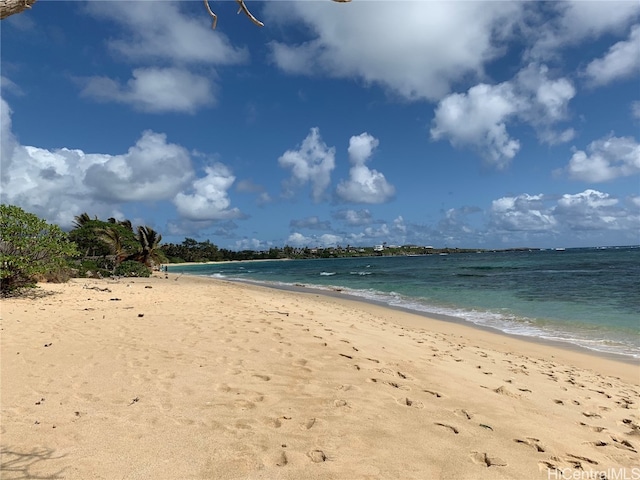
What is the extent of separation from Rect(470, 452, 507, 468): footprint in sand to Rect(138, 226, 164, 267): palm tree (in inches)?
1501

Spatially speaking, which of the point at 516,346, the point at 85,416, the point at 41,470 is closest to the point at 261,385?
the point at 85,416

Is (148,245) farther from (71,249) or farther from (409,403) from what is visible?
(409,403)

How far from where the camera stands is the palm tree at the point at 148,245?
3775cm

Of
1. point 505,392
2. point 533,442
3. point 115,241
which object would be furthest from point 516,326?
point 115,241

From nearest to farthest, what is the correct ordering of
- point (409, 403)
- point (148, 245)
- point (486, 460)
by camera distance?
point (486, 460) → point (409, 403) → point (148, 245)

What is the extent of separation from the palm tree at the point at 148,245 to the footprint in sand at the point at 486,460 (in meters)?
38.1

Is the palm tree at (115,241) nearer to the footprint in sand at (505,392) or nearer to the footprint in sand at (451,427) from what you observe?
the footprint in sand at (505,392)

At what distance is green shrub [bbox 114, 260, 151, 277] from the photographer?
28469mm

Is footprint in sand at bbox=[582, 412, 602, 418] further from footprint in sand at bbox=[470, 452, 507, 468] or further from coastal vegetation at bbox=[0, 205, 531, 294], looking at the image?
coastal vegetation at bbox=[0, 205, 531, 294]

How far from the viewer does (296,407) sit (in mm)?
4371

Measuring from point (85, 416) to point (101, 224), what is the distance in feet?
106

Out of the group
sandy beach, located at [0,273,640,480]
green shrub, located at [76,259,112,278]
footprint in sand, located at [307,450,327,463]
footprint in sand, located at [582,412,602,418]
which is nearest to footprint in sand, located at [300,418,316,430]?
sandy beach, located at [0,273,640,480]

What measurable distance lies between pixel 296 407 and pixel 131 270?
28460 millimetres

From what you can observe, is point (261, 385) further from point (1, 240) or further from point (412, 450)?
point (1, 240)
